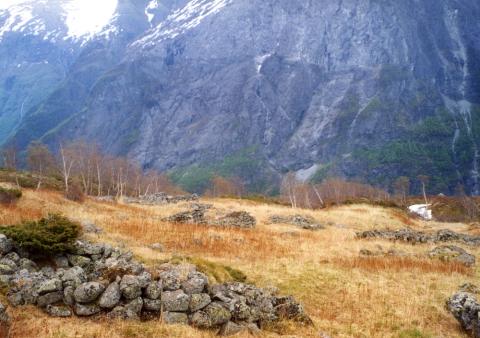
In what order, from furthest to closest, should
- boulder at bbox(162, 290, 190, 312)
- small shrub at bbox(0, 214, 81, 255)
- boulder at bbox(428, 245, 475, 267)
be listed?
boulder at bbox(428, 245, 475, 267), small shrub at bbox(0, 214, 81, 255), boulder at bbox(162, 290, 190, 312)

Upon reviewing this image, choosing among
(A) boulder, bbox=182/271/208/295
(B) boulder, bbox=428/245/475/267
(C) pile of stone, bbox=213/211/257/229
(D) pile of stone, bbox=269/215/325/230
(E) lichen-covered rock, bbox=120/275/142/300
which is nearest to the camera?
(E) lichen-covered rock, bbox=120/275/142/300

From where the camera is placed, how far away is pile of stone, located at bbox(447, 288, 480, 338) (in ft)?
57.8

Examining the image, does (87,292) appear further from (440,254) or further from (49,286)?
(440,254)

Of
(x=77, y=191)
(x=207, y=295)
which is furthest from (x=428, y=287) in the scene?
(x=77, y=191)

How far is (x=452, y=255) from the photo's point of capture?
31047mm

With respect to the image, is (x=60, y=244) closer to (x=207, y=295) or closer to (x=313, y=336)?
(x=207, y=295)

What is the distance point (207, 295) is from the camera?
1622 centimetres

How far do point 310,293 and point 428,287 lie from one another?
22.7 ft

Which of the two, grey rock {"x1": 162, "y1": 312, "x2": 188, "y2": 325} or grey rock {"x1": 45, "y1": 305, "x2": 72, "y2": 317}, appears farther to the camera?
grey rock {"x1": 162, "y1": 312, "x2": 188, "y2": 325}

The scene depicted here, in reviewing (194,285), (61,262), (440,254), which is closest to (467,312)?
(194,285)

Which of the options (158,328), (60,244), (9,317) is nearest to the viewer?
(9,317)

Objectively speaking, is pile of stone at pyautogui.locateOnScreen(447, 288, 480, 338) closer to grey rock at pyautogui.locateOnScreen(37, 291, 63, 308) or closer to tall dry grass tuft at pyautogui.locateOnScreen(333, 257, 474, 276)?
tall dry grass tuft at pyautogui.locateOnScreen(333, 257, 474, 276)

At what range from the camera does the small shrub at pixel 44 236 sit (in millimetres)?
18109

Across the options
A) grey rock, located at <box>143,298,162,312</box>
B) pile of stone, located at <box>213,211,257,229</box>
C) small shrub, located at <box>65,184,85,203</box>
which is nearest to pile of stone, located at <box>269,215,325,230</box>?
pile of stone, located at <box>213,211,257,229</box>
